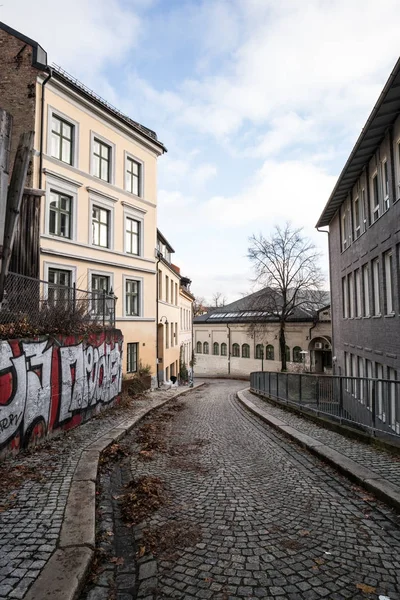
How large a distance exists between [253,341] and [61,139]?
3406cm

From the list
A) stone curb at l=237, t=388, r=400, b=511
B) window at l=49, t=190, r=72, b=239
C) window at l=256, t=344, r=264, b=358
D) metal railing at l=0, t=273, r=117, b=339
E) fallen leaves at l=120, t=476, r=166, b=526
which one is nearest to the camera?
fallen leaves at l=120, t=476, r=166, b=526

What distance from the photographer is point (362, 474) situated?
5.68 meters

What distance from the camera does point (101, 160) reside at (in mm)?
20203

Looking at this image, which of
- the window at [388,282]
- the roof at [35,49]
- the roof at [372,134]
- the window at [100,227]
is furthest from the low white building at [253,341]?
the roof at [35,49]

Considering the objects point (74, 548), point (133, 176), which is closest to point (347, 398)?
point (74, 548)

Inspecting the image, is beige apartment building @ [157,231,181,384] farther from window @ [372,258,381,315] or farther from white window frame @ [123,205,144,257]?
window @ [372,258,381,315]

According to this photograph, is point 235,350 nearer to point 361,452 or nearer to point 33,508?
point 361,452

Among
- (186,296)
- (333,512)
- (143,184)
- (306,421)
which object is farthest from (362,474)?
(186,296)

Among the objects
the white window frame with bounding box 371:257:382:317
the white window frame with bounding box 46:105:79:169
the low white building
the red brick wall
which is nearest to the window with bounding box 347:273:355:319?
the white window frame with bounding box 371:257:382:317

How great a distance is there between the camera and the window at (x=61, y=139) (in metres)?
17.7

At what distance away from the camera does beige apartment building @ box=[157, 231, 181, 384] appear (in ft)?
87.1

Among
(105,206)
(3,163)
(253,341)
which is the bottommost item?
(253,341)

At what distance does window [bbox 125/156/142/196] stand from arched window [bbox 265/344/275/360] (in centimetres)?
2825

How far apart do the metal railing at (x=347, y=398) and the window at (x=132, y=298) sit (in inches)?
330
